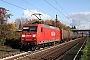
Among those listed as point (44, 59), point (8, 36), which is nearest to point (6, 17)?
point (8, 36)

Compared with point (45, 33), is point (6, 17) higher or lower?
higher

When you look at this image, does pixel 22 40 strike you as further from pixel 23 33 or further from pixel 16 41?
pixel 16 41

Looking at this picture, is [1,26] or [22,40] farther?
[1,26]

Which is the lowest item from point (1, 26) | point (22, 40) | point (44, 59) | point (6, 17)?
point (44, 59)

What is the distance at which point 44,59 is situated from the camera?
747 inches

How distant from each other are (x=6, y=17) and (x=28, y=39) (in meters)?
41.7

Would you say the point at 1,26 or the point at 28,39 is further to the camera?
the point at 1,26

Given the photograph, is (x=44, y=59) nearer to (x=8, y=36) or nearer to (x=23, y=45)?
(x=23, y=45)

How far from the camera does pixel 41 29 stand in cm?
2744

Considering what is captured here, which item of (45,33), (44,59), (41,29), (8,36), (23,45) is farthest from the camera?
(8,36)

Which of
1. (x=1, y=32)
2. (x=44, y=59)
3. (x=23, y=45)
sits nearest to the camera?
(x=44, y=59)

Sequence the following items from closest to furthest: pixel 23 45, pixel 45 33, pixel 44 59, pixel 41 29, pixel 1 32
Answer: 1. pixel 44 59
2. pixel 23 45
3. pixel 41 29
4. pixel 45 33
5. pixel 1 32

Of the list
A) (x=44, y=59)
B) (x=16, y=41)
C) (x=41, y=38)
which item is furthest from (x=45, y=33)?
(x=44, y=59)

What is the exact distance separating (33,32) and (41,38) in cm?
189
